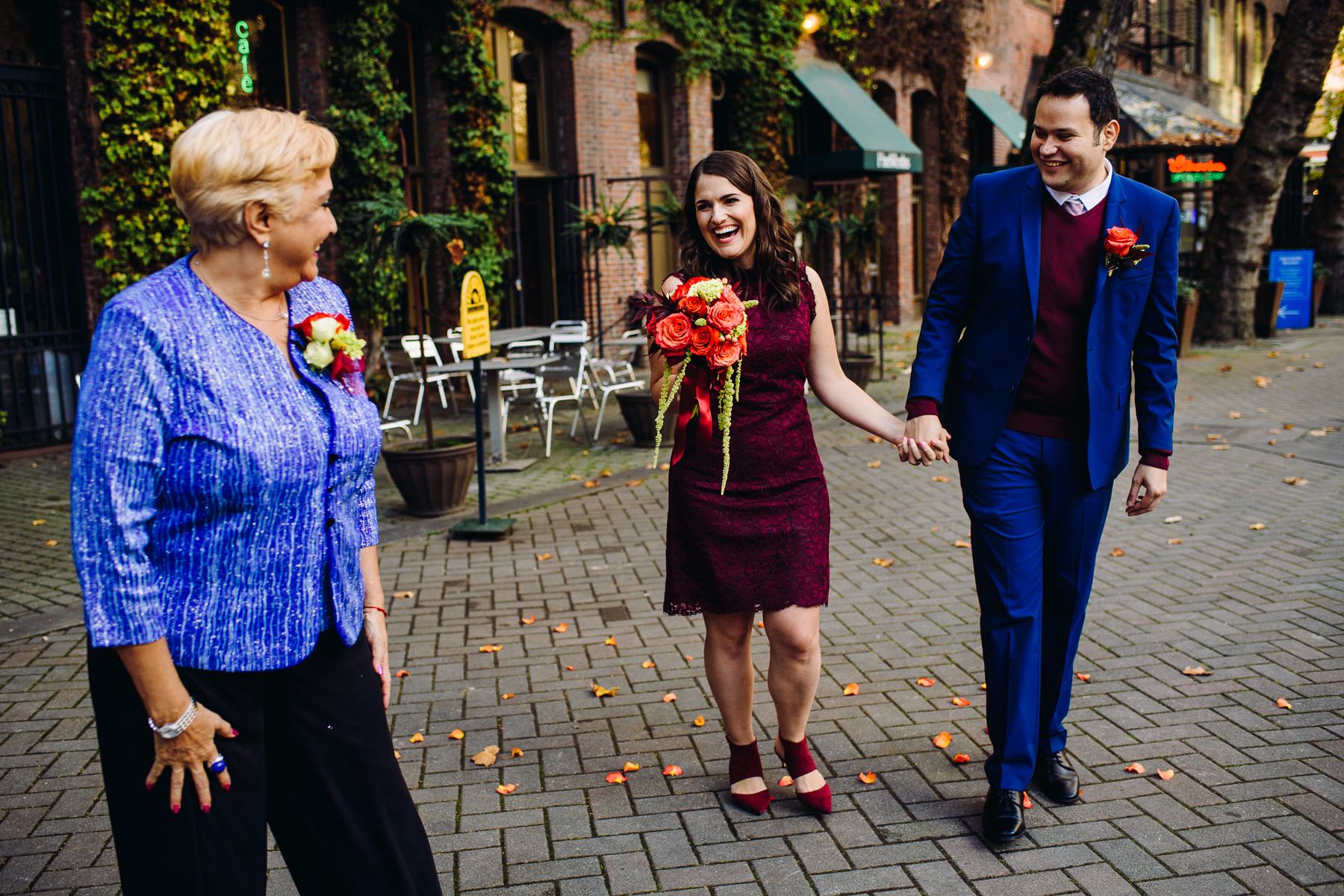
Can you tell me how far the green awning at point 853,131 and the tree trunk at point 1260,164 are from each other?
496 cm

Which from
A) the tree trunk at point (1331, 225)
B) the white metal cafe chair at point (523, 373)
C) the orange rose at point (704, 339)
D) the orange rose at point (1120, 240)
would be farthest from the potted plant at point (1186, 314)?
the orange rose at point (704, 339)

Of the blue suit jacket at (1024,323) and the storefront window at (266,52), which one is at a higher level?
the storefront window at (266,52)

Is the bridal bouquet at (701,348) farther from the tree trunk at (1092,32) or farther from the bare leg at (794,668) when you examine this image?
the tree trunk at (1092,32)

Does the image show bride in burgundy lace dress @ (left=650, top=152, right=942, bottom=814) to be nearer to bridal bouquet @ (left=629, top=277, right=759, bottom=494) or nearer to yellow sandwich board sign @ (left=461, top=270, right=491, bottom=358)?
bridal bouquet @ (left=629, top=277, right=759, bottom=494)

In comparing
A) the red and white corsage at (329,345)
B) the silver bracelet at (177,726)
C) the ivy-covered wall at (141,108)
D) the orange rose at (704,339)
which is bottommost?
the silver bracelet at (177,726)

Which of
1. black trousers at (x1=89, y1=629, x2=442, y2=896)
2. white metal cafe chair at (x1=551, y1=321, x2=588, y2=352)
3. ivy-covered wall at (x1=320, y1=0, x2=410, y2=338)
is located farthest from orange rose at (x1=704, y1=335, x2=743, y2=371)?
ivy-covered wall at (x1=320, y1=0, x2=410, y2=338)

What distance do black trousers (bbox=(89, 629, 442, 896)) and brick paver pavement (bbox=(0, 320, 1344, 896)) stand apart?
0.98 metres

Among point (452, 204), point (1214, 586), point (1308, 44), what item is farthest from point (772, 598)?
point (1308, 44)

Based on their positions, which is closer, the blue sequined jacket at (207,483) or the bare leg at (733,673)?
the blue sequined jacket at (207,483)

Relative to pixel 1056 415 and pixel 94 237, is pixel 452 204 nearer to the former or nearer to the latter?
pixel 94 237

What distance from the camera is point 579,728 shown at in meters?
4.11

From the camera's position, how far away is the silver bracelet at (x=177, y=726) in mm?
1874

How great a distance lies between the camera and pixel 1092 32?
12.8 m

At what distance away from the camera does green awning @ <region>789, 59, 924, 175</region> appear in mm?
17656
